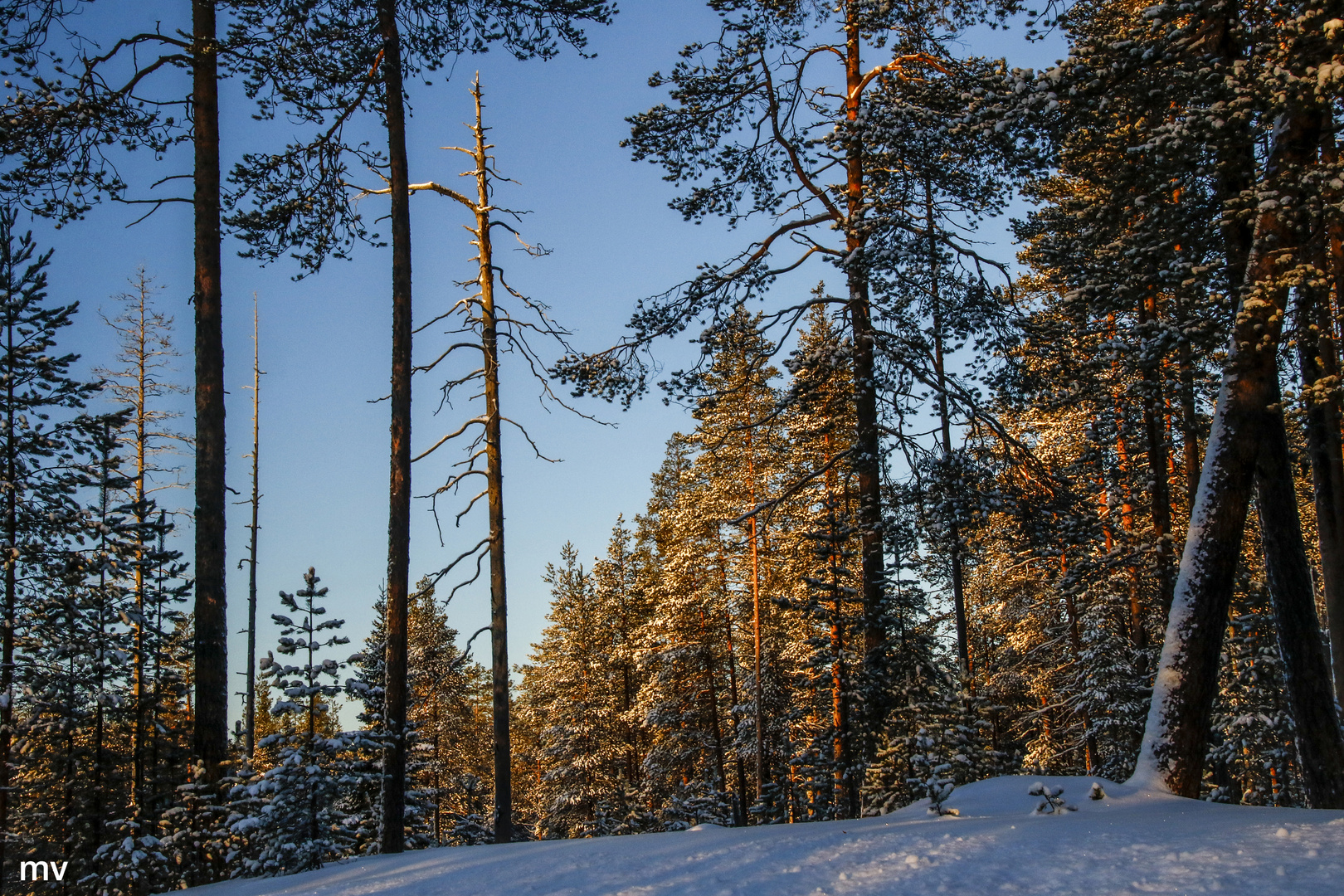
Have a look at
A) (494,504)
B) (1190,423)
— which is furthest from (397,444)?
(1190,423)

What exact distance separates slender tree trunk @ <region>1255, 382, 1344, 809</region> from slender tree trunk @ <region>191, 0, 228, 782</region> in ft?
36.0

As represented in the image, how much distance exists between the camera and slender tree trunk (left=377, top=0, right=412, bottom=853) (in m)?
9.88

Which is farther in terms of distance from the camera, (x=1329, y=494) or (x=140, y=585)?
(x=140, y=585)

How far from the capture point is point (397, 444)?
416 inches

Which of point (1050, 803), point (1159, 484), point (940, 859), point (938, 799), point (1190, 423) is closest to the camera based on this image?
point (940, 859)

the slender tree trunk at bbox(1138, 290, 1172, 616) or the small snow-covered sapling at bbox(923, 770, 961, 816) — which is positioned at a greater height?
the slender tree trunk at bbox(1138, 290, 1172, 616)

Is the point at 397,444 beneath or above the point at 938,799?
above

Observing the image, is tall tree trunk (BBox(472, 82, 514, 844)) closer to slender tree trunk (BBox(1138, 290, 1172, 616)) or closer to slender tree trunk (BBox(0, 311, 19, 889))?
slender tree trunk (BBox(0, 311, 19, 889))

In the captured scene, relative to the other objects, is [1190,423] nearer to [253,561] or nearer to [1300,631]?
[1300,631]

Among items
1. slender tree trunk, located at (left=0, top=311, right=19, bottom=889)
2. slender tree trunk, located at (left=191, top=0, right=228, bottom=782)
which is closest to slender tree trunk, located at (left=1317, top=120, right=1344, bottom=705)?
slender tree trunk, located at (left=191, top=0, right=228, bottom=782)

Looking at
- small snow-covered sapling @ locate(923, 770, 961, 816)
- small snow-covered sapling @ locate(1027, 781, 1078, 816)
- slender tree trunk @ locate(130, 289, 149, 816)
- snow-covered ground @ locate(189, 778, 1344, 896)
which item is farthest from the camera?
slender tree trunk @ locate(130, 289, 149, 816)

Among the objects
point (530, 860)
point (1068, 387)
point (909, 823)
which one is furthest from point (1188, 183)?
point (530, 860)

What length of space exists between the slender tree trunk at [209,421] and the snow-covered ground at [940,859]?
3540 mm

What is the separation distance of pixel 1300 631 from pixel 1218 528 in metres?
1.57
